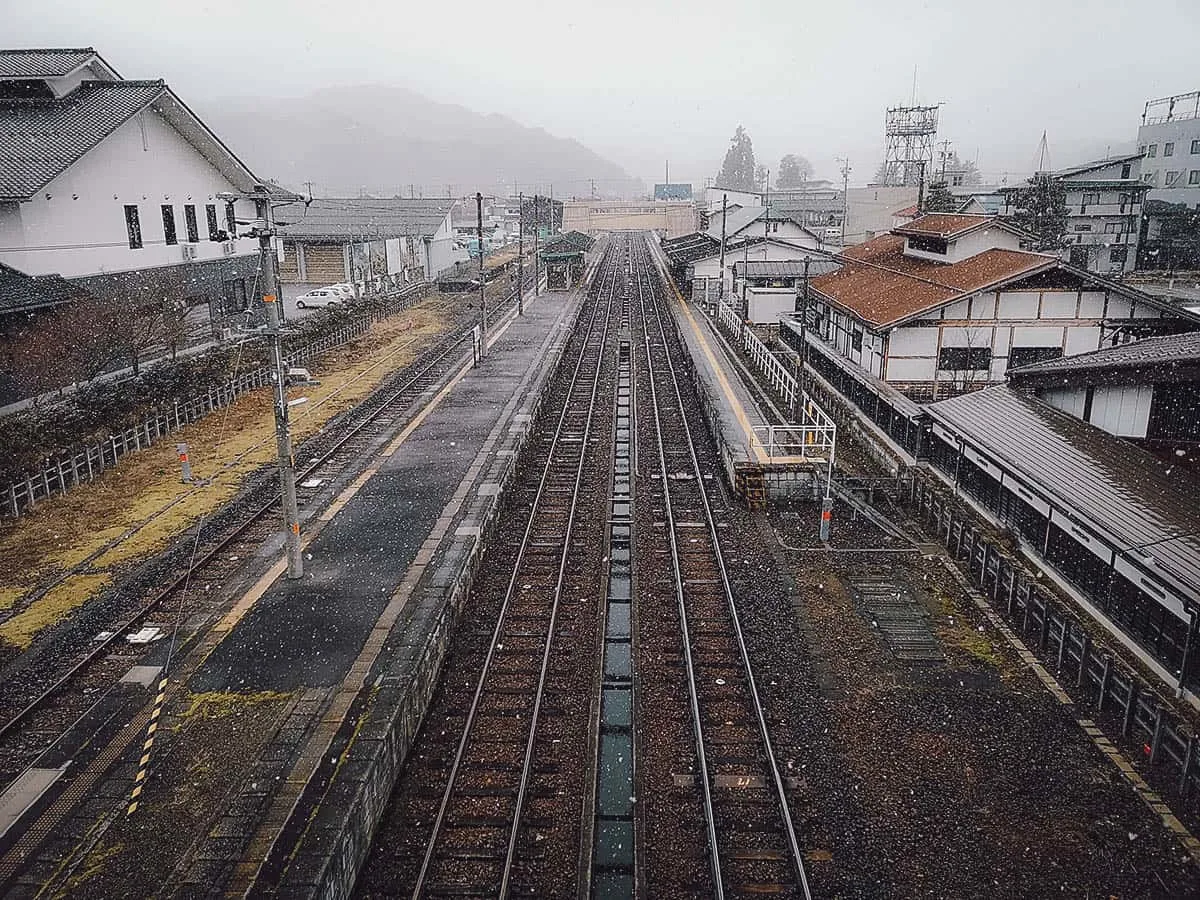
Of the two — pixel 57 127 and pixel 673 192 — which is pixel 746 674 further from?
pixel 673 192

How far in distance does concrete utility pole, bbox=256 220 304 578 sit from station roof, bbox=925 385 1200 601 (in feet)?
36.5

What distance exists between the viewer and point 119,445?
18.8 metres

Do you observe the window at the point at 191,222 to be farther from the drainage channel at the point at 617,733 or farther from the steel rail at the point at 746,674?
the drainage channel at the point at 617,733

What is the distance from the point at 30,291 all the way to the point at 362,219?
39248mm

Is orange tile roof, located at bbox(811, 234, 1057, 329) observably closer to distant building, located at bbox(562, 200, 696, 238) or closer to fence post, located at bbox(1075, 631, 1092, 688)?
fence post, located at bbox(1075, 631, 1092, 688)

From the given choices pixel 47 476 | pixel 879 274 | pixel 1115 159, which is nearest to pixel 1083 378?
pixel 879 274

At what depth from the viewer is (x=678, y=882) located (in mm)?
7734

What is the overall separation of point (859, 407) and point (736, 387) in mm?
4085

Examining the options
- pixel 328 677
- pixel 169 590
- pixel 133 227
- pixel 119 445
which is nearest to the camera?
pixel 328 677

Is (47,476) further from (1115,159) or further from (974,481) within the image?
(1115,159)

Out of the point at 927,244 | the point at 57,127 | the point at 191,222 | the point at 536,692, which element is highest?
the point at 57,127

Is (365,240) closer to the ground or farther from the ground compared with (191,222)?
closer to the ground

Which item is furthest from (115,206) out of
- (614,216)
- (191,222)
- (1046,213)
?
(614,216)

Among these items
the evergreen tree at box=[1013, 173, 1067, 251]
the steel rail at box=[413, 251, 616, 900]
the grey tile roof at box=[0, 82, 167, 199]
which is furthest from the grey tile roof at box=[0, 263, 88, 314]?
the evergreen tree at box=[1013, 173, 1067, 251]
